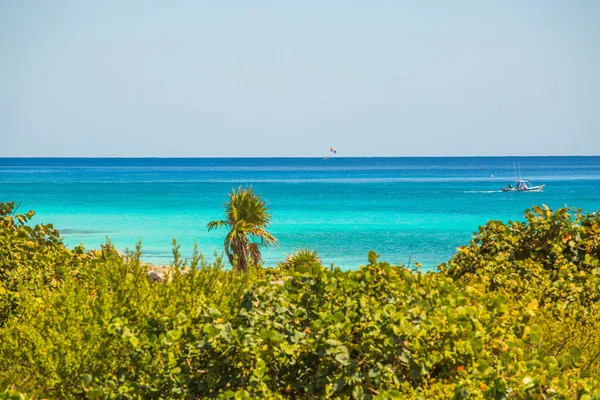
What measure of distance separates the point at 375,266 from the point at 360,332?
0.72 metres

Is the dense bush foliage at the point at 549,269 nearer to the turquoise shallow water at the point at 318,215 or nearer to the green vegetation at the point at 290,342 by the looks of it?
the green vegetation at the point at 290,342

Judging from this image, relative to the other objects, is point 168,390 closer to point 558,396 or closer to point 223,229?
point 558,396

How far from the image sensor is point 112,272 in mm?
6137

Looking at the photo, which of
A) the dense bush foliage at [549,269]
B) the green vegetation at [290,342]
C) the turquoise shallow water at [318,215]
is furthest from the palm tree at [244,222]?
the green vegetation at [290,342]

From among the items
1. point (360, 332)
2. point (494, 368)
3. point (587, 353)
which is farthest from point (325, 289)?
point (587, 353)

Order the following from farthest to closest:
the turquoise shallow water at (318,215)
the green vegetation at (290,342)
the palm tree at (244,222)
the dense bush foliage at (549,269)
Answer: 1. the turquoise shallow water at (318,215)
2. the palm tree at (244,222)
3. the dense bush foliage at (549,269)
4. the green vegetation at (290,342)

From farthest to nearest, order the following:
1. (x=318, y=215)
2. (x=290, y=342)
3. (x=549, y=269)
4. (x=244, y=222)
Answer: (x=318, y=215), (x=244, y=222), (x=549, y=269), (x=290, y=342)

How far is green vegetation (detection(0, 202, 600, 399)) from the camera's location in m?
4.52

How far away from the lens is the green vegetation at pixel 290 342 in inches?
178

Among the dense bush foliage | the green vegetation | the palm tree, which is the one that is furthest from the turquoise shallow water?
the green vegetation

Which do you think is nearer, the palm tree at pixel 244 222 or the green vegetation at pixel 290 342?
the green vegetation at pixel 290 342

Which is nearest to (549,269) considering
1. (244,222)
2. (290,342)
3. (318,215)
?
(290,342)

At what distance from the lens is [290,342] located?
186 inches

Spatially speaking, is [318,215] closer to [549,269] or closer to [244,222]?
[244,222]
